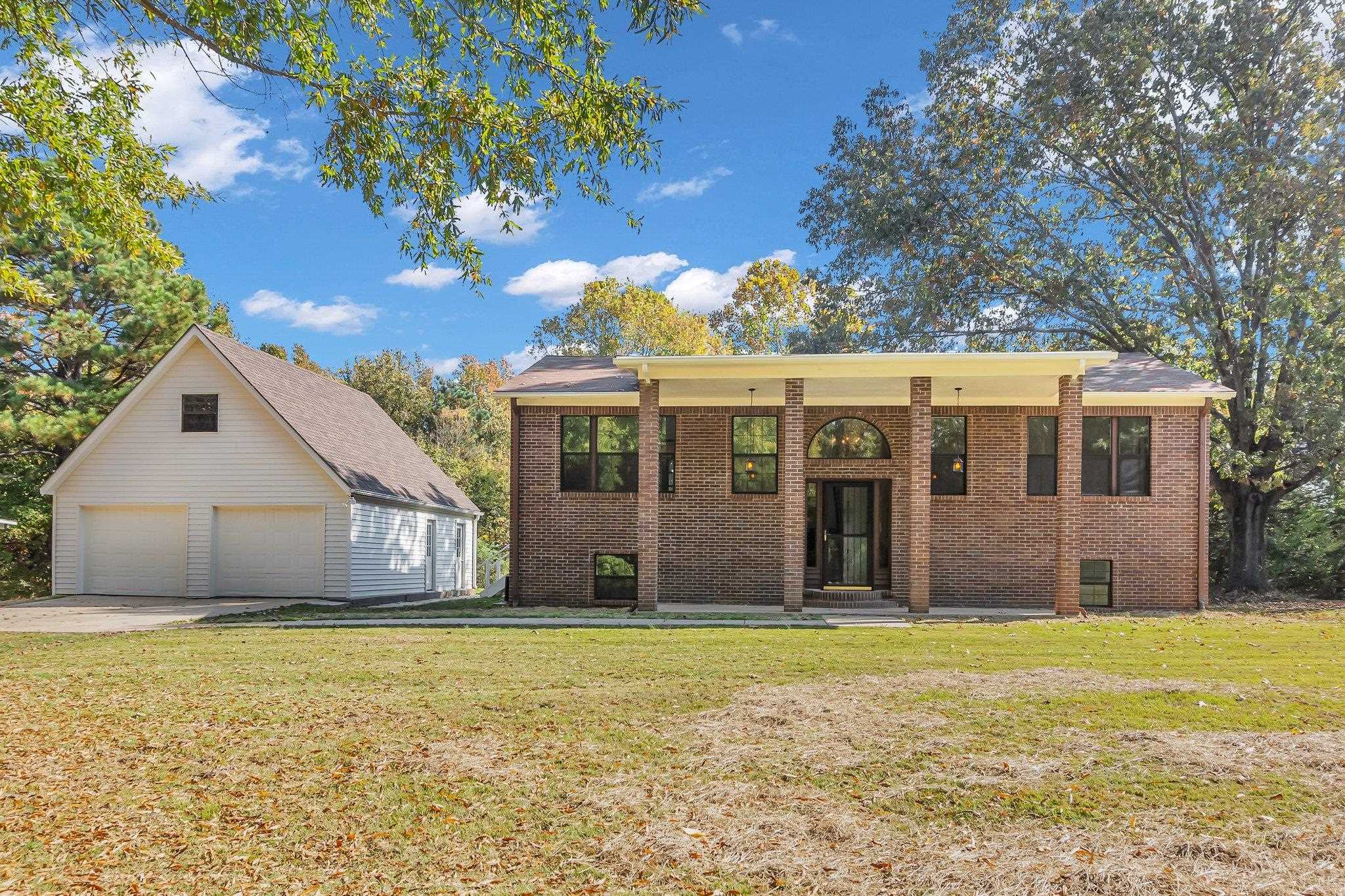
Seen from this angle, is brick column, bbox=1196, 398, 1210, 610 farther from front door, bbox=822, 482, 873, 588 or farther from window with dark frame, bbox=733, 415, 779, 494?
window with dark frame, bbox=733, 415, 779, 494

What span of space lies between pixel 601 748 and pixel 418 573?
58.5 feet

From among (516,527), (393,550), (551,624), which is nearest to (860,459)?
(516,527)

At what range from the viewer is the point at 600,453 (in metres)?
16.5

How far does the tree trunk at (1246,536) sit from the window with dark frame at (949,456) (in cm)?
821

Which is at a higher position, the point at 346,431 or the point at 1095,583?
the point at 346,431

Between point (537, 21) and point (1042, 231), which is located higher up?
point (1042, 231)

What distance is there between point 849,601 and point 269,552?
12225 mm

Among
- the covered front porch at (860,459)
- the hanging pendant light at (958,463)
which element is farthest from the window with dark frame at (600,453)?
the hanging pendant light at (958,463)

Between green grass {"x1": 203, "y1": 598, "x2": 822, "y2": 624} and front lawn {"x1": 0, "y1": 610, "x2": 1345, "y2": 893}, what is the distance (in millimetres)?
4128

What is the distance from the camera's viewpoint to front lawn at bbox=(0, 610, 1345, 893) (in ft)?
13.5

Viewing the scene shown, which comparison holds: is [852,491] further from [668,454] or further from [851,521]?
[668,454]

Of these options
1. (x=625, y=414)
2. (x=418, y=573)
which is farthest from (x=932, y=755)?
(x=418, y=573)

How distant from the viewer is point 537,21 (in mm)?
9234

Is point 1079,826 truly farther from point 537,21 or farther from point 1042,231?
point 1042,231
